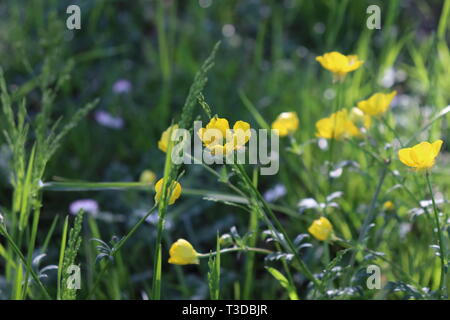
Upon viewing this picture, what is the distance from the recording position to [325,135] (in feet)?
4.01

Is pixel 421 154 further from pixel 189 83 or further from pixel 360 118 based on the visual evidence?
pixel 189 83

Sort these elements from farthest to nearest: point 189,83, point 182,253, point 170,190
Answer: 1. point 189,83
2. point 182,253
3. point 170,190

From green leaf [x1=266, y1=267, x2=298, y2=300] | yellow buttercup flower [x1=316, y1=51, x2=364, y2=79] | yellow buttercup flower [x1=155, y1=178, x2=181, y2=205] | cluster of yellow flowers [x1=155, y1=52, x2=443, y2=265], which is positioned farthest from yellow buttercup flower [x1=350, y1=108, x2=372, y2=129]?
yellow buttercup flower [x1=155, y1=178, x2=181, y2=205]

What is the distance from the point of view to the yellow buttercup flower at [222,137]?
0.85 m

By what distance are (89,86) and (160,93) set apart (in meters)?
0.26

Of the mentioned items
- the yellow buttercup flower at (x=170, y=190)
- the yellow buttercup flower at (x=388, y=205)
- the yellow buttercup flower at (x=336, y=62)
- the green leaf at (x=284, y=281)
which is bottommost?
the green leaf at (x=284, y=281)

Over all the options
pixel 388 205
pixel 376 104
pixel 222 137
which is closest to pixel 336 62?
pixel 376 104

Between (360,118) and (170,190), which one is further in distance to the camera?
(360,118)

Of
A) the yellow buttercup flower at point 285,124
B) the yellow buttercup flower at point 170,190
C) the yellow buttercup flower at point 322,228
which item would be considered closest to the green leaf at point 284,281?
the yellow buttercup flower at point 322,228

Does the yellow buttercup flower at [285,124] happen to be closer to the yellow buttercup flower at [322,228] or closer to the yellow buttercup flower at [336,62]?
the yellow buttercup flower at [336,62]

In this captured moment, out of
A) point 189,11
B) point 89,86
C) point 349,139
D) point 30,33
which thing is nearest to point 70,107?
point 89,86

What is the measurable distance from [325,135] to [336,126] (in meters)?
0.03
